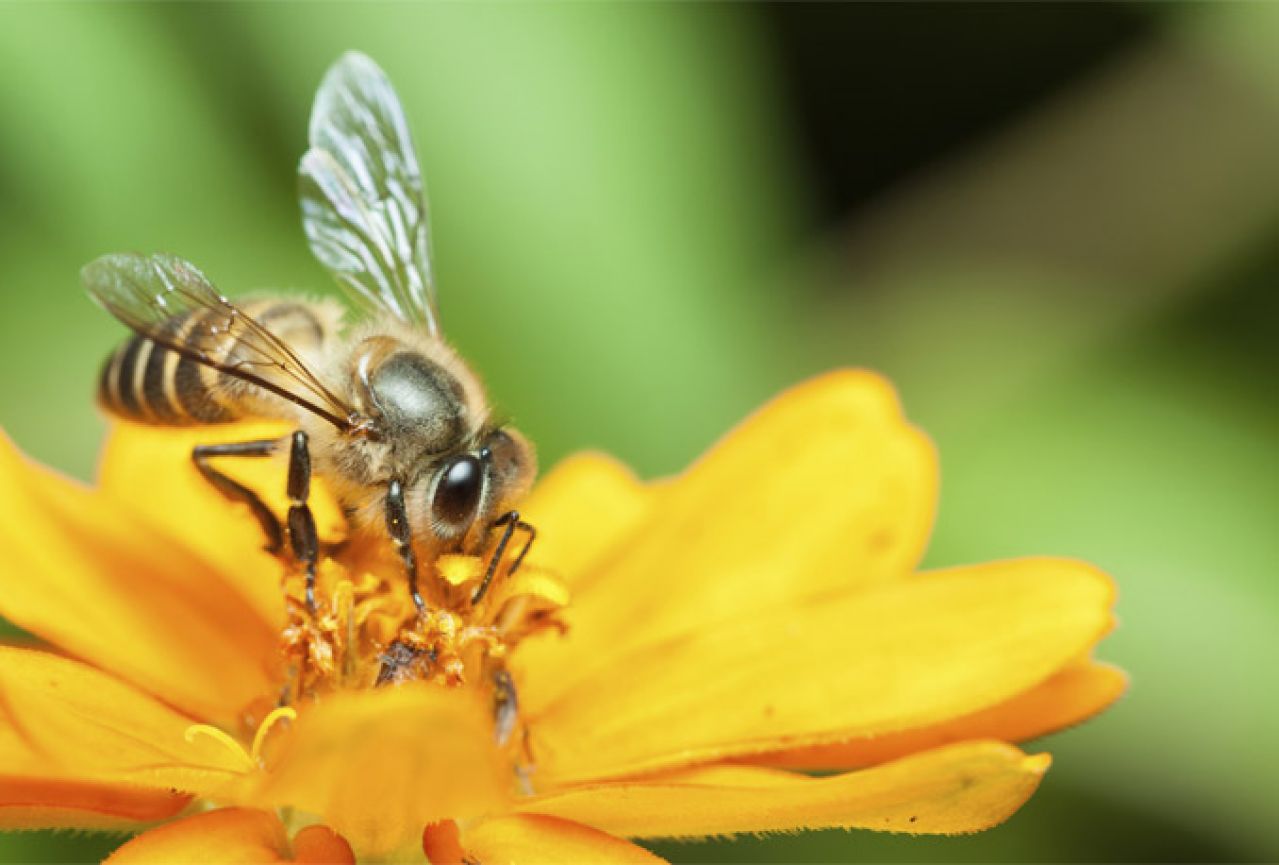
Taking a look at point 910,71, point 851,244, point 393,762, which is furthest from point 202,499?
point 910,71

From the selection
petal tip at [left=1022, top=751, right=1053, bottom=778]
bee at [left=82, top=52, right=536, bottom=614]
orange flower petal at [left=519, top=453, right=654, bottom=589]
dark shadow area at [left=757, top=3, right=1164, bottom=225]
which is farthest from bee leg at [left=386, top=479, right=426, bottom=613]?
dark shadow area at [left=757, top=3, right=1164, bottom=225]

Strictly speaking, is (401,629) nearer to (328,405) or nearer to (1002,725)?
(328,405)

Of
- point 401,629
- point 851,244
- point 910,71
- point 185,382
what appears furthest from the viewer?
point 910,71

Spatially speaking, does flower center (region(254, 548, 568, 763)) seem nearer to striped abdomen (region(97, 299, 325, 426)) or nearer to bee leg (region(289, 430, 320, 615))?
bee leg (region(289, 430, 320, 615))

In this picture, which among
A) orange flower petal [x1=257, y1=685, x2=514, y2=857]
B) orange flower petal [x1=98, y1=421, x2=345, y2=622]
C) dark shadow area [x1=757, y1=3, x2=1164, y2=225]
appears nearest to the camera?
orange flower petal [x1=257, y1=685, x2=514, y2=857]

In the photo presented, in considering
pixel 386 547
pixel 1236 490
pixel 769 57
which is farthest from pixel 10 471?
pixel 769 57

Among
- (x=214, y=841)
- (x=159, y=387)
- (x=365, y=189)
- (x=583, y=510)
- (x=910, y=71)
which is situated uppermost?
(x=910, y=71)
